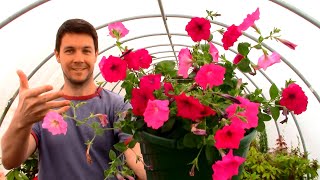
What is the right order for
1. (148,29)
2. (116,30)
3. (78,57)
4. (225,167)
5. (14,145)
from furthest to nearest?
(148,29) < (78,57) < (14,145) < (116,30) < (225,167)

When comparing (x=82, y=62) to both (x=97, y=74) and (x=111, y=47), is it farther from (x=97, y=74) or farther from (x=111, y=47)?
(x=97, y=74)

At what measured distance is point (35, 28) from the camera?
441cm

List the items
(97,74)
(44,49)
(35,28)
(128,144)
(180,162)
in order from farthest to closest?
1. (97,74)
2. (44,49)
3. (35,28)
4. (128,144)
5. (180,162)

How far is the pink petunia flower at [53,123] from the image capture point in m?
1.29

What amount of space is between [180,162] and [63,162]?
3.73 feet

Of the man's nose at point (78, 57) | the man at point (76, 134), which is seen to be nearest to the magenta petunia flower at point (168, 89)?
the man at point (76, 134)

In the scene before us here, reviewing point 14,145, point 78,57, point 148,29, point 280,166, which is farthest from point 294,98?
point 148,29

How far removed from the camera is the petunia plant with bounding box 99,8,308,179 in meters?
1.18

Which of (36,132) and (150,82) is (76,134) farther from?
(150,82)

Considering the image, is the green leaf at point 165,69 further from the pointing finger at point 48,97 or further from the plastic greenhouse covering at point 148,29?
the plastic greenhouse covering at point 148,29

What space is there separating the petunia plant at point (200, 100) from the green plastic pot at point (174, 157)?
0.02 meters

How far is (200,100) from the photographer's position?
1251 mm

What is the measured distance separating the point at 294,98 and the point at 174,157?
374mm

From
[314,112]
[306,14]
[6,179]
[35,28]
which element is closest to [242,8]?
[306,14]
